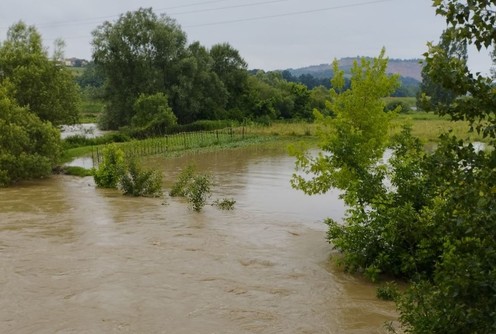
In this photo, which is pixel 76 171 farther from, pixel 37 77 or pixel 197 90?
pixel 197 90

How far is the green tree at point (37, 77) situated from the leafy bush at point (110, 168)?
837 cm

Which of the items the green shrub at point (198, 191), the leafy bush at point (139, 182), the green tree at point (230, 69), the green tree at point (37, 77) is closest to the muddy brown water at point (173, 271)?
the green shrub at point (198, 191)

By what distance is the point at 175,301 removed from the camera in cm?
961

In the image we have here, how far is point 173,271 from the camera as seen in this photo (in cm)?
1141

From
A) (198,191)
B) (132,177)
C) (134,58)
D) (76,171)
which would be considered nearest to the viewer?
(198,191)

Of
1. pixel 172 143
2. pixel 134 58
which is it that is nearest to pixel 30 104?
pixel 172 143

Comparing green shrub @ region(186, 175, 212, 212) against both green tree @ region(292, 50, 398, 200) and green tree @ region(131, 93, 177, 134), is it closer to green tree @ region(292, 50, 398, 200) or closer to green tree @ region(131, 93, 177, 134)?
green tree @ region(292, 50, 398, 200)

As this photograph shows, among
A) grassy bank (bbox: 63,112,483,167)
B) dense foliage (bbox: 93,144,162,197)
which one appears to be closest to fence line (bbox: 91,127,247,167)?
grassy bank (bbox: 63,112,483,167)

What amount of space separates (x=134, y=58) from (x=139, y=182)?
1284 inches

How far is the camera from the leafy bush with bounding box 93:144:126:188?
22772 mm

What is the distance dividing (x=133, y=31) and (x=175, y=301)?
4493cm

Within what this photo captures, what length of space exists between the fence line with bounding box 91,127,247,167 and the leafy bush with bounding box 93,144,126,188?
794 cm

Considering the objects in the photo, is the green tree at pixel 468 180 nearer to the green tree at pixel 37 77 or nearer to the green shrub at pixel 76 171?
the green shrub at pixel 76 171

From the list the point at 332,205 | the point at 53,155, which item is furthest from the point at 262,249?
the point at 53,155
